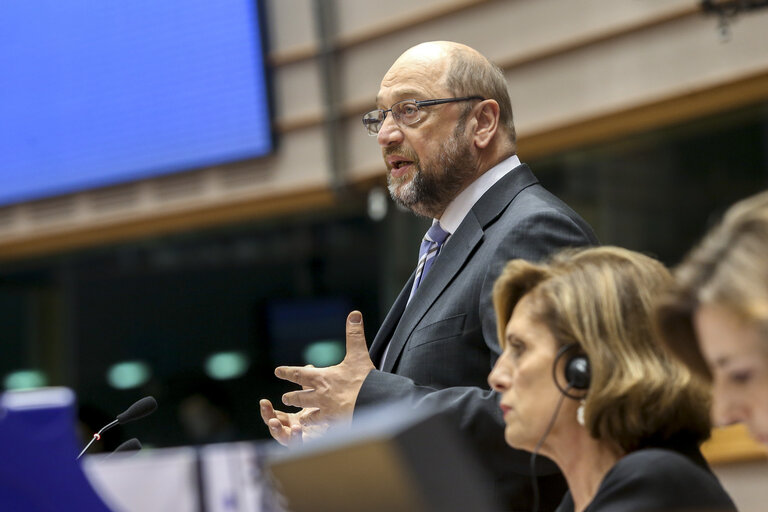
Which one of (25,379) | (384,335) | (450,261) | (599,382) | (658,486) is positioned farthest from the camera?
(25,379)

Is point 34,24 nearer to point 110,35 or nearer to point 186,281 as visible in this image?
point 110,35

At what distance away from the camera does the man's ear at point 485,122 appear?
8.51 feet

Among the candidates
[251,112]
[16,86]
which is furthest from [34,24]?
[251,112]

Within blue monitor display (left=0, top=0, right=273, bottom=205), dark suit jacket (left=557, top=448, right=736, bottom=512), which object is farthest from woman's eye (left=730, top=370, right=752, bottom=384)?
blue monitor display (left=0, top=0, right=273, bottom=205)

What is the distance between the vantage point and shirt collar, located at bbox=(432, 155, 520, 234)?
8.35 feet

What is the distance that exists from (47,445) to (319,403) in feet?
2.72

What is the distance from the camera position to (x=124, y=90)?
23.9 ft

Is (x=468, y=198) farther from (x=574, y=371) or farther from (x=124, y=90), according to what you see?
(x=124, y=90)

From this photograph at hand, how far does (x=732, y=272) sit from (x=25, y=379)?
7943 mm

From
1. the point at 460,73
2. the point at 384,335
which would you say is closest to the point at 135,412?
the point at 384,335

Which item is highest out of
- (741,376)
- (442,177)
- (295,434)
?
(442,177)

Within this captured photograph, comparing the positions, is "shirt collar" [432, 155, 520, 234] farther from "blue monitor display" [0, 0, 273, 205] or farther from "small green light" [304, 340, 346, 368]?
"small green light" [304, 340, 346, 368]

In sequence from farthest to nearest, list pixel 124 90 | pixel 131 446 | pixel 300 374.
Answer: pixel 124 90, pixel 131 446, pixel 300 374

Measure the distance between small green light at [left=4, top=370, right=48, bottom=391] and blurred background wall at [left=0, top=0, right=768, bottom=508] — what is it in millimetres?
25
